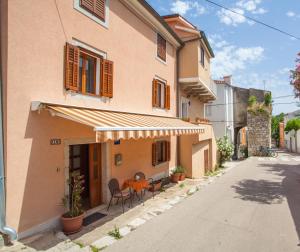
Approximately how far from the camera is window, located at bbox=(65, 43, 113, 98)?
1011 cm

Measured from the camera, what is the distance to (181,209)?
40.4 ft

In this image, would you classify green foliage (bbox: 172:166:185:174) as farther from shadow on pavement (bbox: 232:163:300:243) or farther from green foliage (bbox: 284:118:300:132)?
green foliage (bbox: 284:118:300:132)

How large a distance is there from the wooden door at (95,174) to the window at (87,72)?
2.95 metres

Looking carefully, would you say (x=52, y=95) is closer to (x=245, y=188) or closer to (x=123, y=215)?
(x=123, y=215)

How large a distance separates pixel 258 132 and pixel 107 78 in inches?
1452

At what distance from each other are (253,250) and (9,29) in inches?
435

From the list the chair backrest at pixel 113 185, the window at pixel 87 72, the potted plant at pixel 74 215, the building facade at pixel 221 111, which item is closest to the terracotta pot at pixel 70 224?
the potted plant at pixel 74 215

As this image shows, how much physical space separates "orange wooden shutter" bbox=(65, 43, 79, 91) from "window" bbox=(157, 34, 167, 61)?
9.10m

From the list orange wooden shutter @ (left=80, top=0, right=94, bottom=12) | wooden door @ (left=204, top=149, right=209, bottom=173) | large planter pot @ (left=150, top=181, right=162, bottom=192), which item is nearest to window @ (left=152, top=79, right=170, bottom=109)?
large planter pot @ (left=150, top=181, right=162, bottom=192)

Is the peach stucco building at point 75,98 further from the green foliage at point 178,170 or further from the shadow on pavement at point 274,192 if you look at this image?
the shadow on pavement at point 274,192

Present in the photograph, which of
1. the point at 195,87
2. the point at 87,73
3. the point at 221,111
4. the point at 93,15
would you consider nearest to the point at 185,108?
the point at 195,87

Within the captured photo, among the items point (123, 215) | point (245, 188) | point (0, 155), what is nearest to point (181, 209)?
point (123, 215)

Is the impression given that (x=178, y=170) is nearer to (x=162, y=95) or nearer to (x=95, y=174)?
(x=162, y=95)

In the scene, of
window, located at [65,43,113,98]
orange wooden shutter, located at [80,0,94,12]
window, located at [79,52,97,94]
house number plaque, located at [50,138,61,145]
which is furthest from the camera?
window, located at [79,52,97,94]
